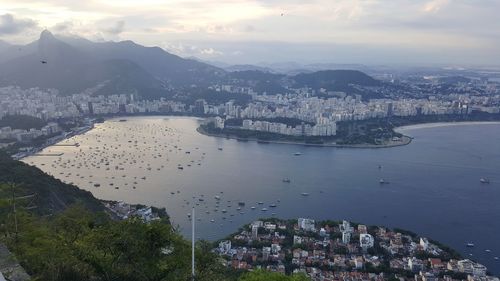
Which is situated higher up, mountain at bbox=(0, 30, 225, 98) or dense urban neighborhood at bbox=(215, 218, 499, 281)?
mountain at bbox=(0, 30, 225, 98)

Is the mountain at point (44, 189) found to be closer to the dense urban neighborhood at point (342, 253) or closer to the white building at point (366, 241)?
the dense urban neighborhood at point (342, 253)

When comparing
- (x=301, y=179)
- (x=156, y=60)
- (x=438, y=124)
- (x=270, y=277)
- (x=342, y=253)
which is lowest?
(x=438, y=124)

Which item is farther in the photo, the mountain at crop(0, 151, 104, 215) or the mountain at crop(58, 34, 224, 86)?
the mountain at crop(58, 34, 224, 86)

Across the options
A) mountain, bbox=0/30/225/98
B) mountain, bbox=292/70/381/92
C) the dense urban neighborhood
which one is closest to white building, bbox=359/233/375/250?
the dense urban neighborhood

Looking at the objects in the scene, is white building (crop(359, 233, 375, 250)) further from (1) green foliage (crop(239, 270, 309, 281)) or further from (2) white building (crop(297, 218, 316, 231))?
(1) green foliage (crop(239, 270, 309, 281))

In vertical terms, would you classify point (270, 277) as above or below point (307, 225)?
above

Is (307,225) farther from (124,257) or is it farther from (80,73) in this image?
(80,73)

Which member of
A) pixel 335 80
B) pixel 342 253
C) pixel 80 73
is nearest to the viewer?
pixel 342 253

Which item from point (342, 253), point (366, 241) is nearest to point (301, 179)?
point (366, 241)
